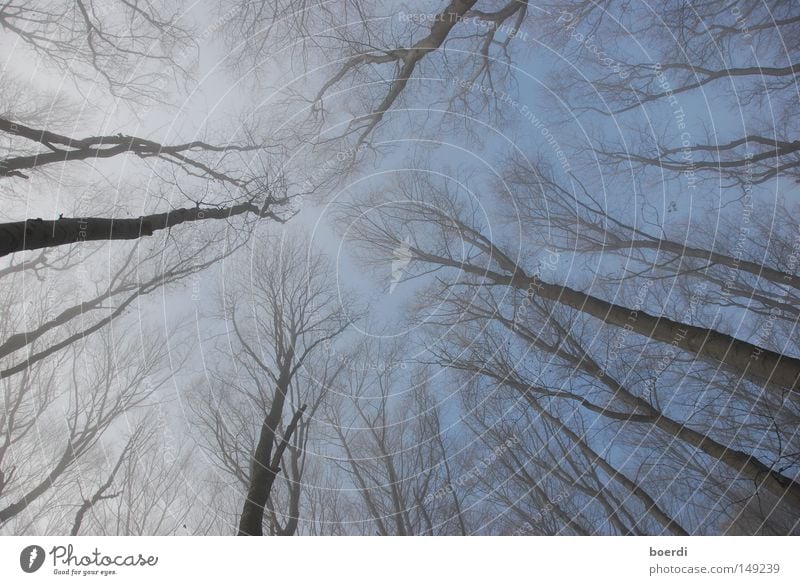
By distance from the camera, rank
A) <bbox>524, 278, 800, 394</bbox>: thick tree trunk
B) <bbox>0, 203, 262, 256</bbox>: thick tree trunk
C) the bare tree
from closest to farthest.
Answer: <bbox>0, 203, 262, 256</bbox>: thick tree trunk → <bbox>524, 278, 800, 394</bbox>: thick tree trunk → the bare tree

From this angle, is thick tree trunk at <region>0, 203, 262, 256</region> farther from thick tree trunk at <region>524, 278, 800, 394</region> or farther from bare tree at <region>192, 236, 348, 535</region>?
thick tree trunk at <region>524, 278, 800, 394</region>

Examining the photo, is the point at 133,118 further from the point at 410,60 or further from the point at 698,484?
the point at 698,484

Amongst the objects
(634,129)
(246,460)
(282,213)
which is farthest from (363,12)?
(246,460)

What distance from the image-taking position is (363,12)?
544cm

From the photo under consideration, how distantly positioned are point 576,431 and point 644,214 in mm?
2819

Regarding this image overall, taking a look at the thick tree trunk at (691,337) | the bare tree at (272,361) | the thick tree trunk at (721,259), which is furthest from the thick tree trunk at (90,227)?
the thick tree trunk at (721,259)

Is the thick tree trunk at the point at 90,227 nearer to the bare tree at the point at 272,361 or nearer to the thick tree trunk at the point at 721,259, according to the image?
the bare tree at the point at 272,361
